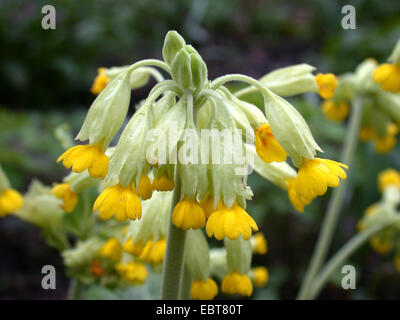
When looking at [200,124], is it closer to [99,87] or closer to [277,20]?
[99,87]

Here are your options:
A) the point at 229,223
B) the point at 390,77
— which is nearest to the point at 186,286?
the point at 229,223

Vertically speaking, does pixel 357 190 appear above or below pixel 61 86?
below

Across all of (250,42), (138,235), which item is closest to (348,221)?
(138,235)

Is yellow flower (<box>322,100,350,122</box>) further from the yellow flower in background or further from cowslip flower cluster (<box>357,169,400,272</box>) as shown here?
the yellow flower in background

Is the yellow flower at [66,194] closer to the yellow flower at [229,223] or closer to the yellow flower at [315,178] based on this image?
the yellow flower at [229,223]

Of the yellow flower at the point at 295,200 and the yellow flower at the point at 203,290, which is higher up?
the yellow flower at the point at 295,200

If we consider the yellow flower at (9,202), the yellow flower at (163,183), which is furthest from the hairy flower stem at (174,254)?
the yellow flower at (9,202)
